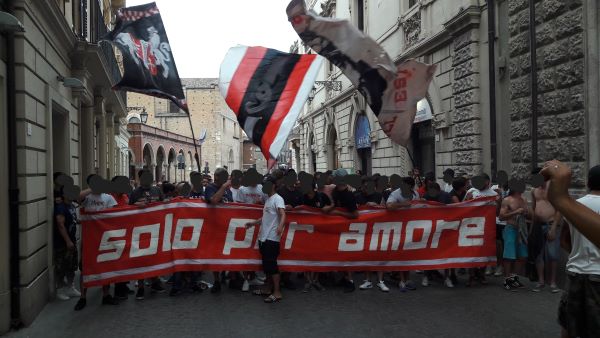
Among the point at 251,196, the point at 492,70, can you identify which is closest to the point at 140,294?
A: the point at 251,196

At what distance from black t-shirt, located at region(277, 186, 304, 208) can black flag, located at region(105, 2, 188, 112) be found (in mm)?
1977

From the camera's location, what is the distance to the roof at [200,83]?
71625 mm

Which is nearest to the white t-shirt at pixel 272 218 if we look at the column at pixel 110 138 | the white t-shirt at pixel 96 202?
the white t-shirt at pixel 96 202

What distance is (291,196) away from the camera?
807cm

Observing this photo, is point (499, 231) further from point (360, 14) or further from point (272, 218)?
point (360, 14)

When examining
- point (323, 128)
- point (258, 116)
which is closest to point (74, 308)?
point (258, 116)

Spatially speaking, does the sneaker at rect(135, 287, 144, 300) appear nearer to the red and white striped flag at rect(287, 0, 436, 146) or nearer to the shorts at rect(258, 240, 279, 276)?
the shorts at rect(258, 240, 279, 276)

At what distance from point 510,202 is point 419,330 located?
300 cm

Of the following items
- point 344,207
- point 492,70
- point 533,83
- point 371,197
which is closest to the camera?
point 344,207

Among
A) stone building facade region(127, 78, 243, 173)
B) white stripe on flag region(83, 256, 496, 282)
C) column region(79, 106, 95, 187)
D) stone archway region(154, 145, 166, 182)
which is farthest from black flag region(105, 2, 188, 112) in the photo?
stone building facade region(127, 78, 243, 173)

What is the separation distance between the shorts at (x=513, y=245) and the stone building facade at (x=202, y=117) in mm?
59674

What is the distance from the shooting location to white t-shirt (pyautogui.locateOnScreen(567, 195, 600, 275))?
154 inches

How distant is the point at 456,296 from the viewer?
24.5 ft

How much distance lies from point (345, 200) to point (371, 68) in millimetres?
2025
